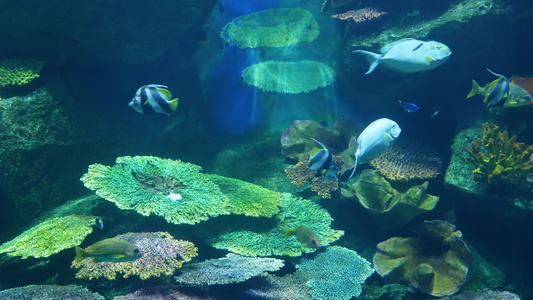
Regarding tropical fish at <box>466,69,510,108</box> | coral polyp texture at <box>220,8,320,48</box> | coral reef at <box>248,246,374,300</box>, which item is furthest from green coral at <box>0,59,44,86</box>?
tropical fish at <box>466,69,510,108</box>

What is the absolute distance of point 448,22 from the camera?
17.8ft

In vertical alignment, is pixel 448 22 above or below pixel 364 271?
above

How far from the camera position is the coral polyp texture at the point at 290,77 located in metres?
7.34

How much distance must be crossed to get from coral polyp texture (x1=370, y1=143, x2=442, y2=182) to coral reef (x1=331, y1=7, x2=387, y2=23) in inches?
101

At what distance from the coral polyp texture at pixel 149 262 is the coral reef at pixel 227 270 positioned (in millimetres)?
157

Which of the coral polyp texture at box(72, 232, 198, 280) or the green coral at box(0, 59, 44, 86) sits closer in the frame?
the coral polyp texture at box(72, 232, 198, 280)

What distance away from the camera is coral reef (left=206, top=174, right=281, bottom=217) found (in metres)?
4.36

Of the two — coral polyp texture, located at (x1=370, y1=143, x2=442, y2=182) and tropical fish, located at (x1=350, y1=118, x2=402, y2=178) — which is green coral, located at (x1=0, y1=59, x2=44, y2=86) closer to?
tropical fish, located at (x1=350, y1=118, x2=402, y2=178)

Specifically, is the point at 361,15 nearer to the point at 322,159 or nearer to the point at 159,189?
the point at 322,159

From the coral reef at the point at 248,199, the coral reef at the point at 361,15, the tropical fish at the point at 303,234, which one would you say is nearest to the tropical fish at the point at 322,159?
the tropical fish at the point at 303,234

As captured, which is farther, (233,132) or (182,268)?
(233,132)

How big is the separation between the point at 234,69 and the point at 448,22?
4.85m

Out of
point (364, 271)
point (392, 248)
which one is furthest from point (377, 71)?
point (364, 271)

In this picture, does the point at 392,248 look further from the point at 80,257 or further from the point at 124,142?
the point at 124,142
